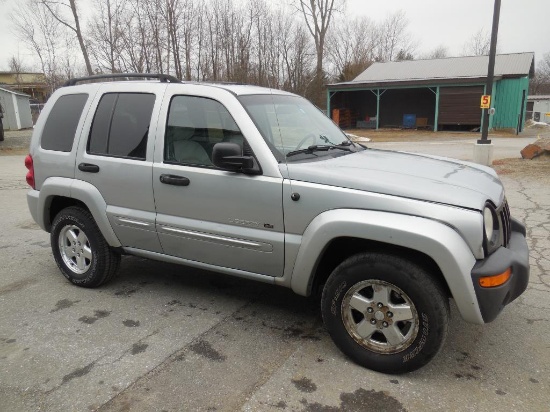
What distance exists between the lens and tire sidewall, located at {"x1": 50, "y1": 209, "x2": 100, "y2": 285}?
4168mm

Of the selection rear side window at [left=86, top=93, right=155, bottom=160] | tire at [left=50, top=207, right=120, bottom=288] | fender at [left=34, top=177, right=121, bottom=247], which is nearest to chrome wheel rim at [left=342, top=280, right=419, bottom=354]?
rear side window at [left=86, top=93, right=155, bottom=160]

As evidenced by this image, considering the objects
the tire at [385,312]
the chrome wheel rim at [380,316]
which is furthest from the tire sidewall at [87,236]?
the chrome wheel rim at [380,316]

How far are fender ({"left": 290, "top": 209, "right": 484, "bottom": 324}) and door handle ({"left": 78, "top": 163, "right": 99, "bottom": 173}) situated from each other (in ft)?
6.79

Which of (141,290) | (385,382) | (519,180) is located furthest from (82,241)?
(519,180)

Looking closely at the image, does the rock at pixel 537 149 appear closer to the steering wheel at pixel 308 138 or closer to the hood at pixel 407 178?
the hood at pixel 407 178

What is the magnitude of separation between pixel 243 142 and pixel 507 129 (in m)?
28.0

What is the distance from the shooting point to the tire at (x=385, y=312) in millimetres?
2732

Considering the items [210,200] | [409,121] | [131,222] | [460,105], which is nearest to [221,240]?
[210,200]

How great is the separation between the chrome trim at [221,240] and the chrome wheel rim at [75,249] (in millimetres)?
1081

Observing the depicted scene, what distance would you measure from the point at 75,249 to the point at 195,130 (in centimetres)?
182

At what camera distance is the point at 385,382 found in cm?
285

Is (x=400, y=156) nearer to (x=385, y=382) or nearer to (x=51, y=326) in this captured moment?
(x=385, y=382)

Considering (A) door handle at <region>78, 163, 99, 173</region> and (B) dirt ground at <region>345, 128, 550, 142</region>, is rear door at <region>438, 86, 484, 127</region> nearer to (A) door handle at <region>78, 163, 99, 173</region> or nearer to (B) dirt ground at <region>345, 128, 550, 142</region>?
(B) dirt ground at <region>345, 128, 550, 142</region>

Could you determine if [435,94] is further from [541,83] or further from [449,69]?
[541,83]
